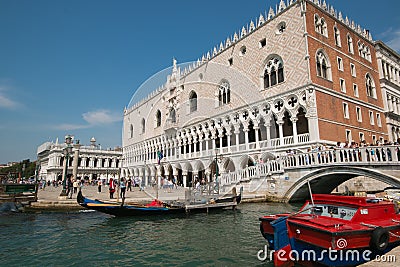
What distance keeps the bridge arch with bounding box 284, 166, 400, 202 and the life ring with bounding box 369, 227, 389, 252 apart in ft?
18.9

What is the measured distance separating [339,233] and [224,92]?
19562 millimetres

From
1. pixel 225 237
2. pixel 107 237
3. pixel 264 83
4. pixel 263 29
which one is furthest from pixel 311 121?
pixel 107 237

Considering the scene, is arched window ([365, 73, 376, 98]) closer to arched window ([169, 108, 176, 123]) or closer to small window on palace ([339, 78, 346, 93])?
small window on palace ([339, 78, 346, 93])

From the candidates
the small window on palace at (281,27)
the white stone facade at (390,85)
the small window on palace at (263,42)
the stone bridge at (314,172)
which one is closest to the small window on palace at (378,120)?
the white stone facade at (390,85)

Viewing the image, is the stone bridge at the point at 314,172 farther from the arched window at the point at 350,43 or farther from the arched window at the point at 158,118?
the arched window at the point at 158,118

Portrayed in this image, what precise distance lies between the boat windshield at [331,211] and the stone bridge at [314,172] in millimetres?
3860

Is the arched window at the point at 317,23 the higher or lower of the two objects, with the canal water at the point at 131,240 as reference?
higher

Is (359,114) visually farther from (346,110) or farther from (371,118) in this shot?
(371,118)

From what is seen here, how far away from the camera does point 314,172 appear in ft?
40.4

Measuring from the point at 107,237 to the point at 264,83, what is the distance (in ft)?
50.9

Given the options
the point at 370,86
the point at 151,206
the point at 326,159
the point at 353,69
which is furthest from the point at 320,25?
the point at 151,206

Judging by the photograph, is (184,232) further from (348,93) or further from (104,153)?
(104,153)

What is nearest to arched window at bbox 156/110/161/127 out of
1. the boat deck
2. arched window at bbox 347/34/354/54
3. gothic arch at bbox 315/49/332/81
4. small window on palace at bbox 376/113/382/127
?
gothic arch at bbox 315/49/332/81

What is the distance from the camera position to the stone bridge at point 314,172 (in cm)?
1008
